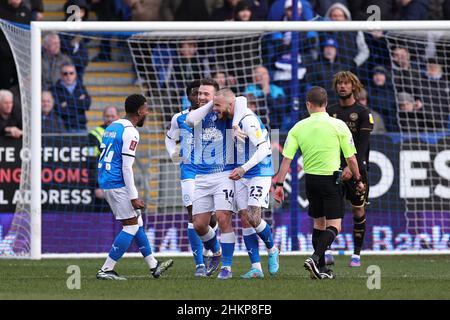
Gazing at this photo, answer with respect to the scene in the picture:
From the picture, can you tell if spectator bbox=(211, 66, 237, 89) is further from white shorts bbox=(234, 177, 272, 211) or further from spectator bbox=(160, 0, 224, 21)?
white shorts bbox=(234, 177, 272, 211)

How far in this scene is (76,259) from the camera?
682 inches

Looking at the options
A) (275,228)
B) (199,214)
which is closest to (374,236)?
(275,228)

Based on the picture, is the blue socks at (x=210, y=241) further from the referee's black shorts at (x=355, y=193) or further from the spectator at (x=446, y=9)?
the spectator at (x=446, y=9)

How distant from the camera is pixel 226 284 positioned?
12.1 meters

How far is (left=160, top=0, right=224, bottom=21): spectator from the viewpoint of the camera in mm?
21688

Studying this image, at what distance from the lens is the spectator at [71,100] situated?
19.1m

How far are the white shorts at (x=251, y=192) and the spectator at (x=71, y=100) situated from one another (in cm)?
622

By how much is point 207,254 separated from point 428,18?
30.7ft

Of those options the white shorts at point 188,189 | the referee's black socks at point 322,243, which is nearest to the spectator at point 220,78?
the white shorts at point 188,189

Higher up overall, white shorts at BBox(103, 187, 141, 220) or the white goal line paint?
white shorts at BBox(103, 187, 141, 220)

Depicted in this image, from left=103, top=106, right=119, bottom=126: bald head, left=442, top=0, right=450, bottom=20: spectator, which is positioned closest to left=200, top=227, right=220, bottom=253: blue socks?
left=103, top=106, right=119, bottom=126: bald head

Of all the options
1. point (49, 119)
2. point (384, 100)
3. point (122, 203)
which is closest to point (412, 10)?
point (384, 100)

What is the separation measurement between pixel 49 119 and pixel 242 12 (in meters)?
4.22

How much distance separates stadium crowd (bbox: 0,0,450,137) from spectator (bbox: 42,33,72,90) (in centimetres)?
2
